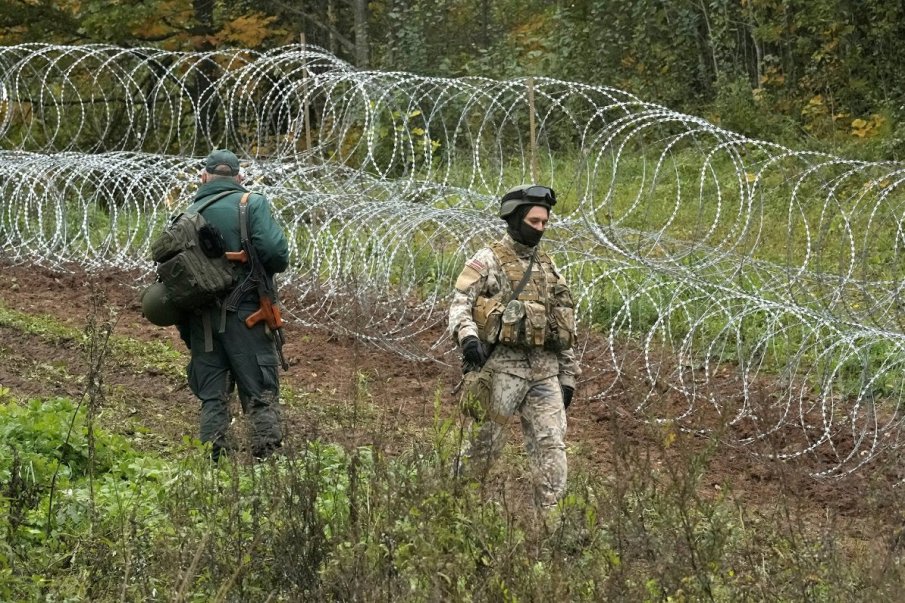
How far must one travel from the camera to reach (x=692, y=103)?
2055 centimetres

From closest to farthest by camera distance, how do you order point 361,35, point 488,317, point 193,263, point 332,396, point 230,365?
1. point 488,317
2. point 193,263
3. point 230,365
4. point 332,396
5. point 361,35

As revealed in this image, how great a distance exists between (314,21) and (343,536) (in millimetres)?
18859

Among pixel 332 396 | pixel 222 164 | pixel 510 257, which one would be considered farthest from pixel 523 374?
pixel 332 396

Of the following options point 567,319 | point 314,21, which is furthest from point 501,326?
point 314,21

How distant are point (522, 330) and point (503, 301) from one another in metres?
0.20

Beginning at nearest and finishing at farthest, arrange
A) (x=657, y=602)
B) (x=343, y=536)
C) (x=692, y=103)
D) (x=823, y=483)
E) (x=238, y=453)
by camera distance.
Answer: (x=657, y=602), (x=343, y=536), (x=238, y=453), (x=823, y=483), (x=692, y=103)

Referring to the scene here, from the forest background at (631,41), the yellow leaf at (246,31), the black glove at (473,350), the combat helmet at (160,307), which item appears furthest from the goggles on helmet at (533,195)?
the yellow leaf at (246,31)

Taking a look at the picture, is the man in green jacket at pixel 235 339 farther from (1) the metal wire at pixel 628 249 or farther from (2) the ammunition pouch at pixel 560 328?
(2) the ammunition pouch at pixel 560 328

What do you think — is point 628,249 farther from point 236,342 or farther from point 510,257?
point 236,342

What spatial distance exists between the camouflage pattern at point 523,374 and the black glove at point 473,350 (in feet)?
0.11

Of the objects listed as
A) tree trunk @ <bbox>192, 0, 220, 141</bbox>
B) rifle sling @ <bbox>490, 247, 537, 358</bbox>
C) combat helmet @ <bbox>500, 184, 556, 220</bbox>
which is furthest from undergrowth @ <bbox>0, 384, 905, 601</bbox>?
tree trunk @ <bbox>192, 0, 220, 141</bbox>

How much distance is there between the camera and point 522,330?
700 centimetres

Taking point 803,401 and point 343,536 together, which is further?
point 803,401

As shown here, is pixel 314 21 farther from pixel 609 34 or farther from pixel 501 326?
pixel 501 326
